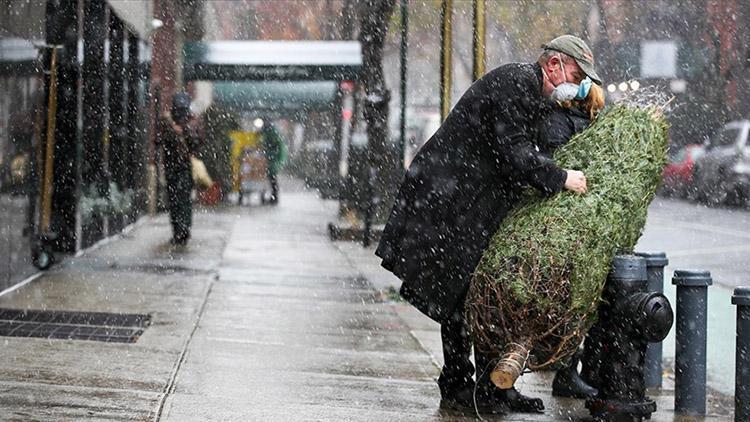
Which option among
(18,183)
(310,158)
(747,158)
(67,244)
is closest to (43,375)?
(18,183)

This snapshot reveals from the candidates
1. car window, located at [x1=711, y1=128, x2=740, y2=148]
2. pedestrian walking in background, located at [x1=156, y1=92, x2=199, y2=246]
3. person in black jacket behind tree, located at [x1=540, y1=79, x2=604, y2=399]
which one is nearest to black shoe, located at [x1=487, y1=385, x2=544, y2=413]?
person in black jacket behind tree, located at [x1=540, y1=79, x2=604, y2=399]

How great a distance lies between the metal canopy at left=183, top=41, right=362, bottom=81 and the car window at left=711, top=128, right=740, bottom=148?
38.1ft

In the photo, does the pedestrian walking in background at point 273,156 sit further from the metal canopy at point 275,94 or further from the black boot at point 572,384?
the black boot at point 572,384

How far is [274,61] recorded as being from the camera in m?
23.5

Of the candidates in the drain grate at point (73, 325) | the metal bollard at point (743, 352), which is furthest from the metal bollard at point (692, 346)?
the drain grate at point (73, 325)

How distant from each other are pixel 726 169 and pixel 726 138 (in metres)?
1.61

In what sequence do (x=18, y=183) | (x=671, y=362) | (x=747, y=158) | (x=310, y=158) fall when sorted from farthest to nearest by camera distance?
(x=310, y=158) < (x=747, y=158) < (x=18, y=183) < (x=671, y=362)

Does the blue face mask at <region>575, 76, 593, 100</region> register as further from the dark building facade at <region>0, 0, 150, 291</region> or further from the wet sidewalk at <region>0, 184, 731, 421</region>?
the dark building facade at <region>0, 0, 150, 291</region>

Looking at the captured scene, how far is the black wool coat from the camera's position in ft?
20.8

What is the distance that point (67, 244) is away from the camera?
13344mm

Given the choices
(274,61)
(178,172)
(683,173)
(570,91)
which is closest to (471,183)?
(570,91)

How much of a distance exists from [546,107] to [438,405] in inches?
64.5

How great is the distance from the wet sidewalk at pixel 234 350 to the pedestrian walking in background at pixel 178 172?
1107 mm

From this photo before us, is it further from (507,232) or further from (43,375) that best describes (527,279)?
(43,375)
